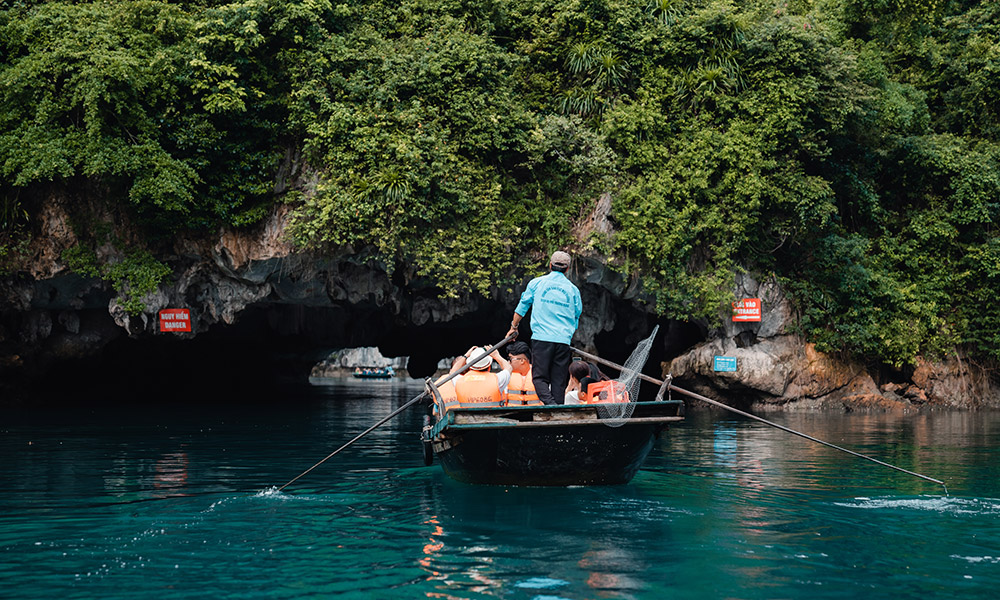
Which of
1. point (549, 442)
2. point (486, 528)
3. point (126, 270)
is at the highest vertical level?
point (126, 270)

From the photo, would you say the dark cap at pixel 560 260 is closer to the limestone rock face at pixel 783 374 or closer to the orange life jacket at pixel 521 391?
the orange life jacket at pixel 521 391

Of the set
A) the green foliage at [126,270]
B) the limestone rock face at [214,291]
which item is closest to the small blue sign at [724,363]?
the limestone rock face at [214,291]

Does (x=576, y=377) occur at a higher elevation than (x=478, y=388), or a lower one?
higher

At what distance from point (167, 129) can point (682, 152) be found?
10.9 m

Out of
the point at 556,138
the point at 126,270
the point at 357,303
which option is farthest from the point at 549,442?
the point at 357,303

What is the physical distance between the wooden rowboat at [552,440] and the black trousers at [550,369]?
0.72m

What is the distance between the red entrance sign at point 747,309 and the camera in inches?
729

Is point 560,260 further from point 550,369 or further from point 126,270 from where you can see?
point 126,270

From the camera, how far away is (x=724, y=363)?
1862 centimetres

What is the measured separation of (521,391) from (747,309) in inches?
447

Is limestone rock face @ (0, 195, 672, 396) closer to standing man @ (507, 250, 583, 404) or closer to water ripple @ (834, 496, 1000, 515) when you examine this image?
standing man @ (507, 250, 583, 404)

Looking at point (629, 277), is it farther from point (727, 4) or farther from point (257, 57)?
point (257, 57)

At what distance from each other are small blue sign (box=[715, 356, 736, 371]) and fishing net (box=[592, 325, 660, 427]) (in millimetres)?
11087

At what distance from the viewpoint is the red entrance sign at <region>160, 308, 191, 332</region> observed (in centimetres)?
1725
